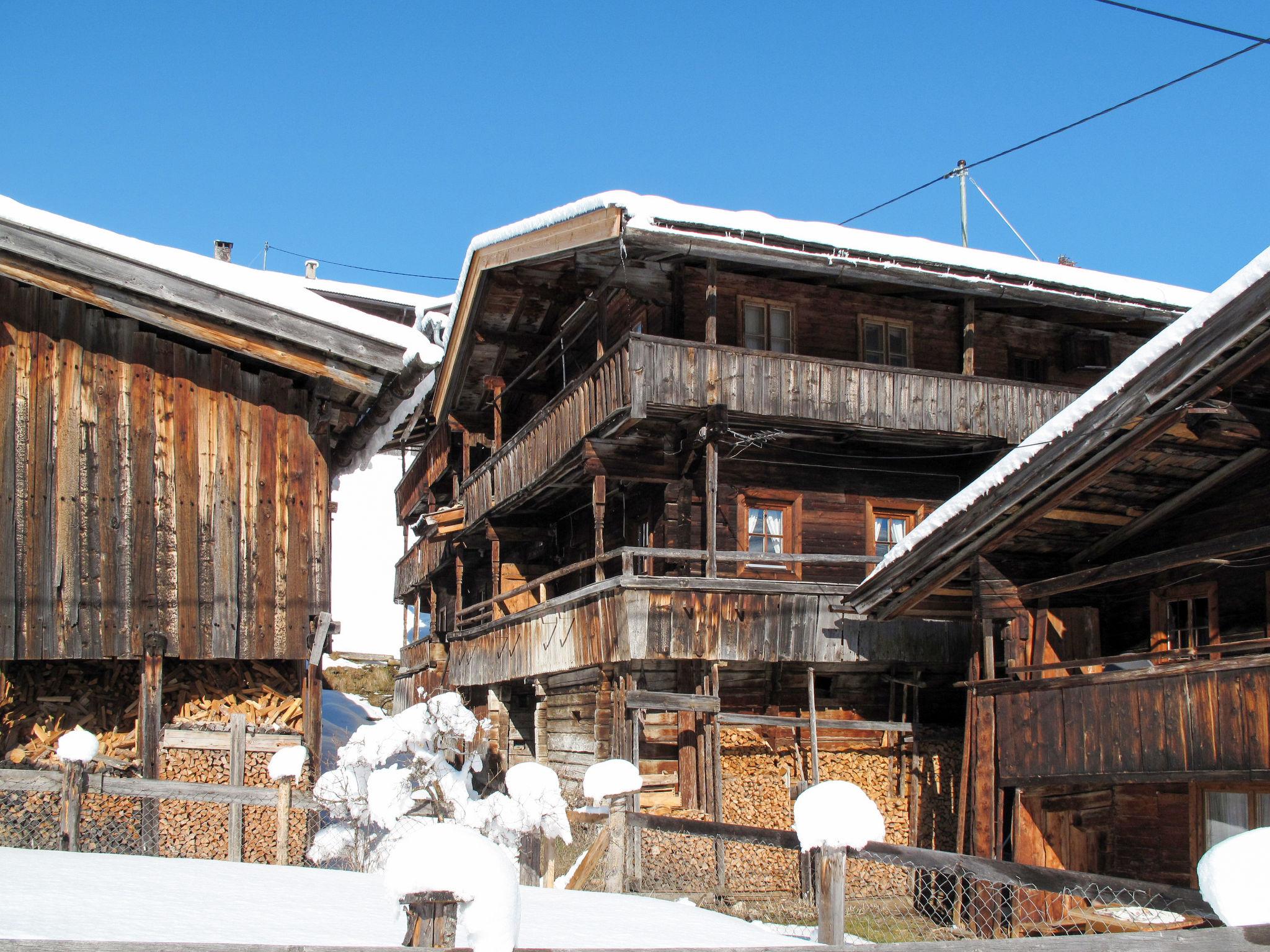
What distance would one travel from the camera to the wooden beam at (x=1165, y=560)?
10.2 meters

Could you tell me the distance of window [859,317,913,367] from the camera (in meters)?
20.2

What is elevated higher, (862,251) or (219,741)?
(862,251)

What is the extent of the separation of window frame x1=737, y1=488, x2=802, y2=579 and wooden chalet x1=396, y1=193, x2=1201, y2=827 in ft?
0.14

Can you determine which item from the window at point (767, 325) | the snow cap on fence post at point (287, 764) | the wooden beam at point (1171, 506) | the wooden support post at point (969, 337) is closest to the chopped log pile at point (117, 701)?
the snow cap on fence post at point (287, 764)

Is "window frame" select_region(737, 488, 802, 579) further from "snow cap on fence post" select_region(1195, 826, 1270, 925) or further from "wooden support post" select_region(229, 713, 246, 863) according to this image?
"snow cap on fence post" select_region(1195, 826, 1270, 925)

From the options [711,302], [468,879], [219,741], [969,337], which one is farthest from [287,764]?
[969,337]

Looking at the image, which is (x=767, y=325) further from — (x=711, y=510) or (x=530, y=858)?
(x=530, y=858)

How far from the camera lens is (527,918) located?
7.02 meters

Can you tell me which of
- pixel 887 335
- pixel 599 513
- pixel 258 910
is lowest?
pixel 258 910

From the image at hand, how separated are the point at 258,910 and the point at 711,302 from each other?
12.6 meters

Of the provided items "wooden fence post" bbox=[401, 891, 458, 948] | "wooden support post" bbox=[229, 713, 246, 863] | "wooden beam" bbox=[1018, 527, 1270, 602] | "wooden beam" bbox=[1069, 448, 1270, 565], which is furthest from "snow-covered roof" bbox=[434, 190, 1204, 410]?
"wooden fence post" bbox=[401, 891, 458, 948]

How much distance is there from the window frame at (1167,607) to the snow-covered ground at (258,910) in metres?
6.67

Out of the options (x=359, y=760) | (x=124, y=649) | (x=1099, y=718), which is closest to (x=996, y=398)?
(x=1099, y=718)

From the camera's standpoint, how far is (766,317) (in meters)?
19.6
